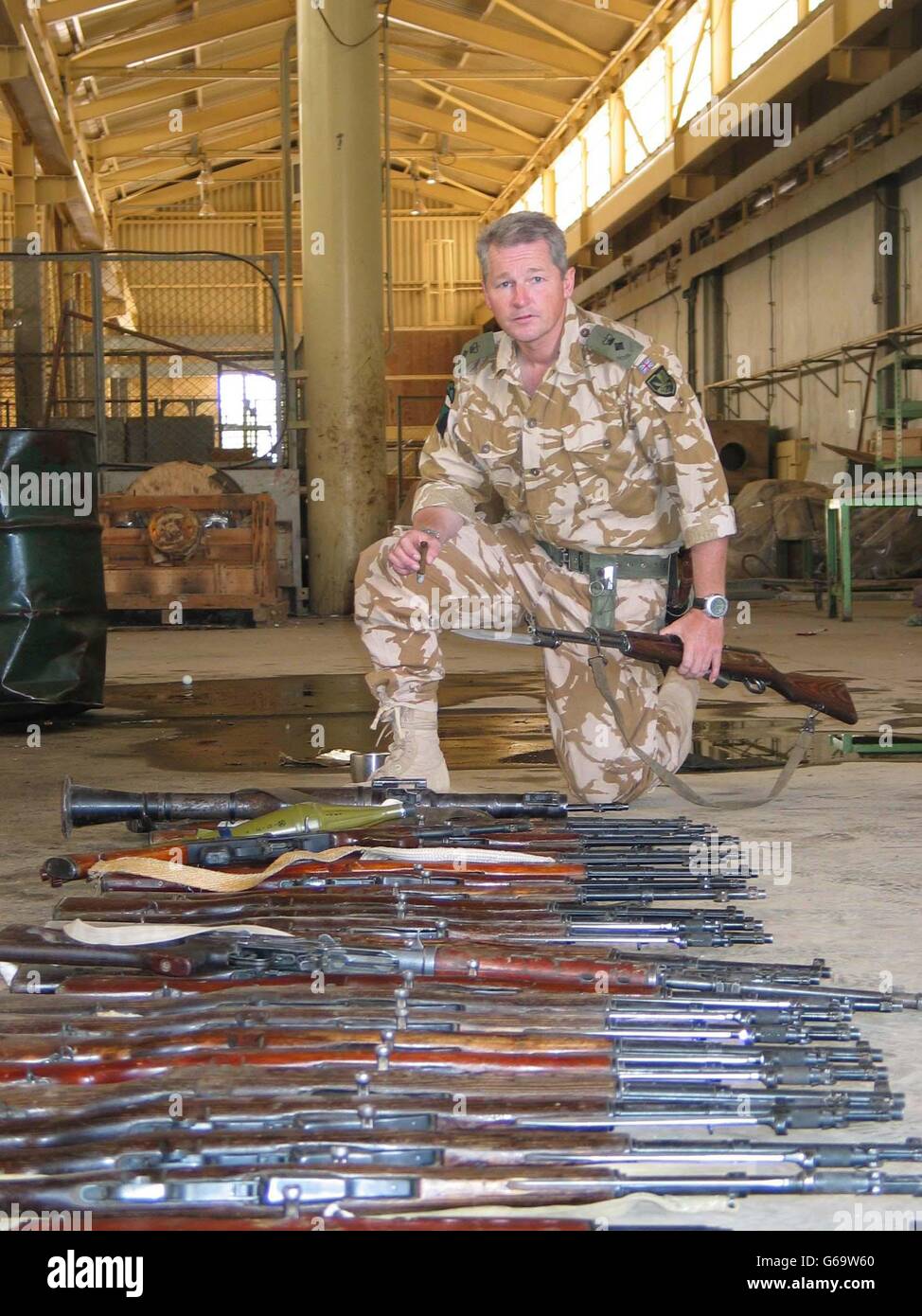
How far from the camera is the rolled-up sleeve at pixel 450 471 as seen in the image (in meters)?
4.06

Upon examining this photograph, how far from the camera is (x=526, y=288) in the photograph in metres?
3.67

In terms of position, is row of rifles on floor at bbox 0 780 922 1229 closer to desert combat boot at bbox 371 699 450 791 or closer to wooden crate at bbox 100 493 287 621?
desert combat boot at bbox 371 699 450 791

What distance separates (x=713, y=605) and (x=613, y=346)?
695mm

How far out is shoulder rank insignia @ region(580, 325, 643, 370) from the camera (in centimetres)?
372

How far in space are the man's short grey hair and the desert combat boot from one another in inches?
42.2

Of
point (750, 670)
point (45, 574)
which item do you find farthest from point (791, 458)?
point (750, 670)

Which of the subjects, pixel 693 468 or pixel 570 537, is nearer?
pixel 693 468

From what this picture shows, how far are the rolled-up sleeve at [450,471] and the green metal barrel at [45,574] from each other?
1883mm

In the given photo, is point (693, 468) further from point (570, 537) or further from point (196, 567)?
point (196, 567)

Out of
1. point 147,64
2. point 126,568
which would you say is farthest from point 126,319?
point 126,568

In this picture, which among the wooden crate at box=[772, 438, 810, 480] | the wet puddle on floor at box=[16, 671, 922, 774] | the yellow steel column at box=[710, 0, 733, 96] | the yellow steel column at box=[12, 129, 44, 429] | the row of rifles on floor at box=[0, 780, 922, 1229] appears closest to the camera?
the row of rifles on floor at box=[0, 780, 922, 1229]

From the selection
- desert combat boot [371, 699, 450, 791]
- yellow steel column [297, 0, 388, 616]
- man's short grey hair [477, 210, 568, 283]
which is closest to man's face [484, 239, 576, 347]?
man's short grey hair [477, 210, 568, 283]

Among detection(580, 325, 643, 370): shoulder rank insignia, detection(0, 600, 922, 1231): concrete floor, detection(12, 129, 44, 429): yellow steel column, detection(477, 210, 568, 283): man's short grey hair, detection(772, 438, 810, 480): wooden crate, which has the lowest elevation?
detection(0, 600, 922, 1231): concrete floor
